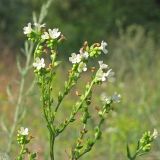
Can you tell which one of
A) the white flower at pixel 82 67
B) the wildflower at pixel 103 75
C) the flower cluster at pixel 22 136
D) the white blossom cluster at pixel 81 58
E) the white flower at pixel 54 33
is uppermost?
the white flower at pixel 54 33

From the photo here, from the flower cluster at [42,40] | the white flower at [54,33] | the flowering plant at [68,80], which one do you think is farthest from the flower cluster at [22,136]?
the white flower at [54,33]

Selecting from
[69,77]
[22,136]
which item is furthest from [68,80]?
[22,136]

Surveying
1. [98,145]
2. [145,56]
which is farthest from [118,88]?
[145,56]

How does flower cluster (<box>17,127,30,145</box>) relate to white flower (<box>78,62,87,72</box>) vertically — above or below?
below

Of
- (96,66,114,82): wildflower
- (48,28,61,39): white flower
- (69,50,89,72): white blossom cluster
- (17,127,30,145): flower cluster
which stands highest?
(48,28,61,39): white flower

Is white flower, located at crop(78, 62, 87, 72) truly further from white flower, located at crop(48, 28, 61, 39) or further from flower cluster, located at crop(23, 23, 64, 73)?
white flower, located at crop(48, 28, 61, 39)

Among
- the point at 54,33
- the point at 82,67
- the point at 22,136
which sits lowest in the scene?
the point at 22,136

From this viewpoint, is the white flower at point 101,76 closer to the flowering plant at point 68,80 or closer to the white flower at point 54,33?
the flowering plant at point 68,80

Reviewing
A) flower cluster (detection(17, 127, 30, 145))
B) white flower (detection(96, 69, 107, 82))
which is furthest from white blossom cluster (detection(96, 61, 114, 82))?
flower cluster (detection(17, 127, 30, 145))

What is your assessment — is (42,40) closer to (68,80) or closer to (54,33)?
(54,33)

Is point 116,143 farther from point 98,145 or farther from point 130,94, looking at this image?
point 130,94

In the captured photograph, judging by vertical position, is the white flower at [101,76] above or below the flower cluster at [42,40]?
below
